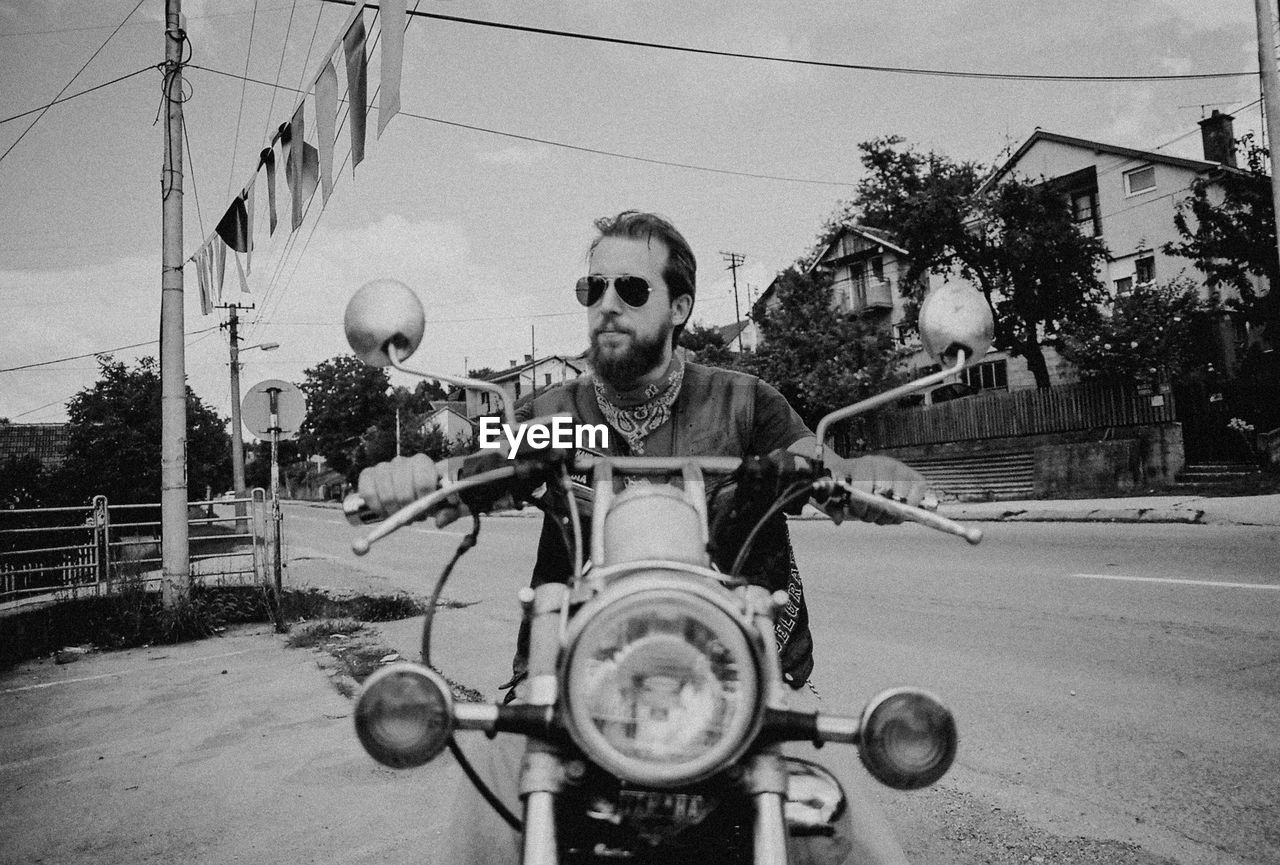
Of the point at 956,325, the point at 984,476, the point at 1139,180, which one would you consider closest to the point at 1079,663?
the point at 956,325

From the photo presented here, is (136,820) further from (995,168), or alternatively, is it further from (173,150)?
(995,168)

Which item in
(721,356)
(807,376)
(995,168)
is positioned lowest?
(807,376)

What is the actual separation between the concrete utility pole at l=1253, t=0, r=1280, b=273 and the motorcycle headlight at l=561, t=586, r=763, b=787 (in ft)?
41.1

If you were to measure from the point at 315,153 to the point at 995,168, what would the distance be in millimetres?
19249

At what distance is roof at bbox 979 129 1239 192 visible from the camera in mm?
21500

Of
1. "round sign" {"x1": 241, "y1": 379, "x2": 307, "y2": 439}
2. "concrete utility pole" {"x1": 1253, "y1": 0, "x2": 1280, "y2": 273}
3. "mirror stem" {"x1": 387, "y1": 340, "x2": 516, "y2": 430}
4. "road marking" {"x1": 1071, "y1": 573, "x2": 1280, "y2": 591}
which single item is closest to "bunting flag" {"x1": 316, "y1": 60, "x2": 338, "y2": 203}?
"round sign" {"x1": 241, "y1": 379, "x2": 307, "y2": 439}

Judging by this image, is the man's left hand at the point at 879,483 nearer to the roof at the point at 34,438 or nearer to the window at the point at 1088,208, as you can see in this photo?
the window at the point at 1088,208

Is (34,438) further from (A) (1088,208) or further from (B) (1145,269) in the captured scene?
(B) (1145,269)

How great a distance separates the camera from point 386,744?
39.0 inches

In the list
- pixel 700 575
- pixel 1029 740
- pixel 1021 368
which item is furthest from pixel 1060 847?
pixel 1021 368

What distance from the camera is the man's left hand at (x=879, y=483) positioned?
1.33 metres

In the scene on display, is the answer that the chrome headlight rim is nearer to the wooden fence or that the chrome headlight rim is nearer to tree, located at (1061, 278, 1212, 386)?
the wooden fence

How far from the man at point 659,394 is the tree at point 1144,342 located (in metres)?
17.8

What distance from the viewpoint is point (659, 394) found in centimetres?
196
